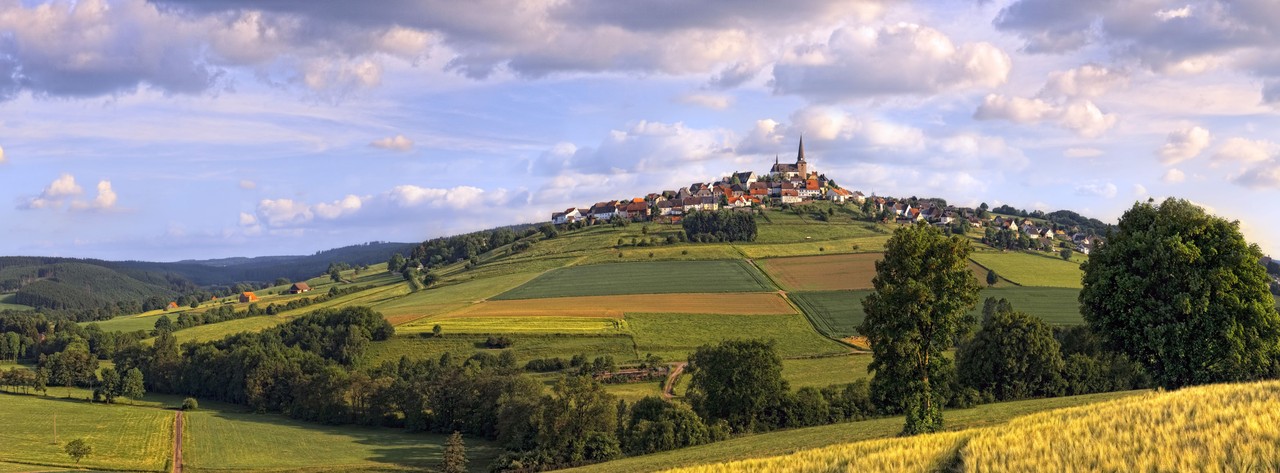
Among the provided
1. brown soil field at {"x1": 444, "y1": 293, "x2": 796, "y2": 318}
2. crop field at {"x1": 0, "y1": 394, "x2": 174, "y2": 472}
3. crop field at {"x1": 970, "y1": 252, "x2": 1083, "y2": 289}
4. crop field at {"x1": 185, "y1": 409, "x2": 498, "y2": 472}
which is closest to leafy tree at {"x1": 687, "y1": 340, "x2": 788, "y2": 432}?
crop field at {"x1": 185, "y1": 409, "x2": 498, "y2": 472}

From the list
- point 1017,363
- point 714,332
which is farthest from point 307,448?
point 1017,363

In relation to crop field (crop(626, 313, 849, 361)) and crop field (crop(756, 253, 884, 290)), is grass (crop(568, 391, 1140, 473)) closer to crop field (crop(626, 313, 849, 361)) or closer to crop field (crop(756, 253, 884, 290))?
crop field (crop(626, 313, 849, 361))

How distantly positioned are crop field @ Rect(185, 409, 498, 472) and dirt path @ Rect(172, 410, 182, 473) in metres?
0.51

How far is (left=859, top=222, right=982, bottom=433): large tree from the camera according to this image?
31.8 m

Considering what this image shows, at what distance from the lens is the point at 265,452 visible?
69.6 m

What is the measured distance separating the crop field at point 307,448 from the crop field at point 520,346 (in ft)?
61.2

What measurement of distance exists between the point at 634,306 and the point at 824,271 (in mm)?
38730

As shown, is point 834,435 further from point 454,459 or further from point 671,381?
point 671,381

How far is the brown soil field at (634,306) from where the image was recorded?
11075cm

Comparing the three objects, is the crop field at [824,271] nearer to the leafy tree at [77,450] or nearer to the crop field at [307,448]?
the crop field at [307,448]

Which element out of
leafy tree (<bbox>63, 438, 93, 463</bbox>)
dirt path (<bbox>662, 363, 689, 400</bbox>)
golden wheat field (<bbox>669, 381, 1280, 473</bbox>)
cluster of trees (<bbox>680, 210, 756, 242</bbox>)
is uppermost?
cluster of trees (<bbox>680, 210, 756, 242</bbox>)

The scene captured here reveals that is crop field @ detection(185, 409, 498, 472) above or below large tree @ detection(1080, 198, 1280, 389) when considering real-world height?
below

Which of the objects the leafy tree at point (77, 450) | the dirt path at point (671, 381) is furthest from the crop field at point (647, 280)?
the leafy tree at point (77, 450)

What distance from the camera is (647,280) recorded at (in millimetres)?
133750
